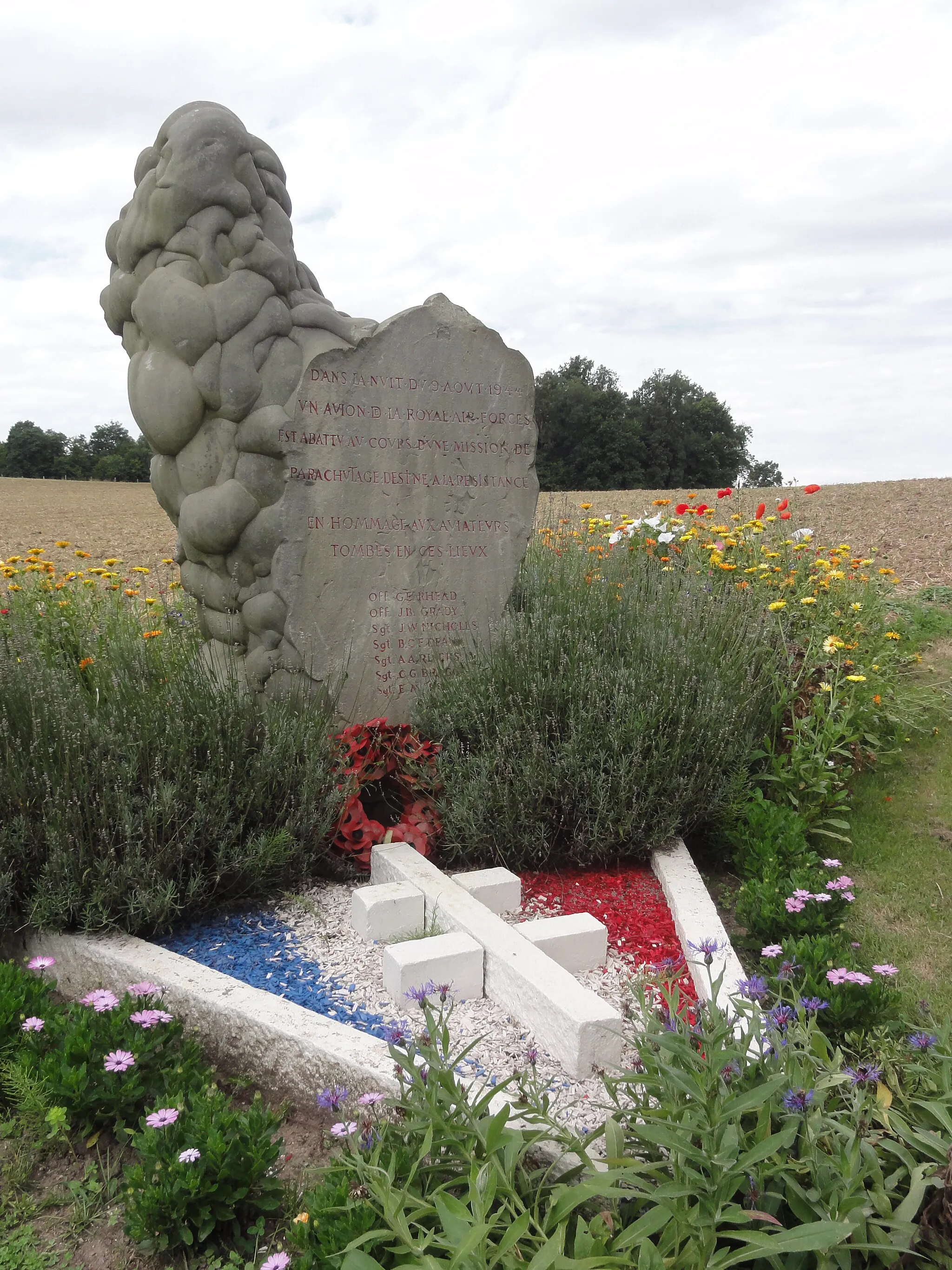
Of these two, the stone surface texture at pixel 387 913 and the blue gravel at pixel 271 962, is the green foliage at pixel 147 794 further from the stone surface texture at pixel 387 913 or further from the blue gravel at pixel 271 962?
the stone surface texture at pixel 387 913

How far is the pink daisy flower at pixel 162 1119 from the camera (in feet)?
6.61

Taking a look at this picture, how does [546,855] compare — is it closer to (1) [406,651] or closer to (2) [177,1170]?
(1) [406,651]

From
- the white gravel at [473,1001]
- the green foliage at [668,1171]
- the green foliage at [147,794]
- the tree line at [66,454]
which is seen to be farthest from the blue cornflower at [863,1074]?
the tree line at [66,454]

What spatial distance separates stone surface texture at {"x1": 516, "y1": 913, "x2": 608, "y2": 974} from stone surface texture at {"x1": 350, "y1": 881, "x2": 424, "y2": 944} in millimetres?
361

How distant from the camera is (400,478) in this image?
4.44 metres

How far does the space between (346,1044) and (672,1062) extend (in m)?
0.90

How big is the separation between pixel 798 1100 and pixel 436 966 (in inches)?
49.3

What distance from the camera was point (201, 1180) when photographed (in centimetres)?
195

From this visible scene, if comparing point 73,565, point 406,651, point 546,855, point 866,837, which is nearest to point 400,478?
point 406,651

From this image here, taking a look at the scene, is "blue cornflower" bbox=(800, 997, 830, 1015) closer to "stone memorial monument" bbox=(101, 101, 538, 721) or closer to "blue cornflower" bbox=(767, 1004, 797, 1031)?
"blue cornflower" bbox=(767, 1004, 797, 1031)

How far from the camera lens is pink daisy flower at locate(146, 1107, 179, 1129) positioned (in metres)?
2.02

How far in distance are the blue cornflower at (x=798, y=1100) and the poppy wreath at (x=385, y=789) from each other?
210 cm

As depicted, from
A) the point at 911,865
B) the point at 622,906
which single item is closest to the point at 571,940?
the point at 622,906

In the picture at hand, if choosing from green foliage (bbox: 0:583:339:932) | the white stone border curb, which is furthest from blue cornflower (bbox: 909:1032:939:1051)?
green foliage (bbox: 0:583:339:932)
